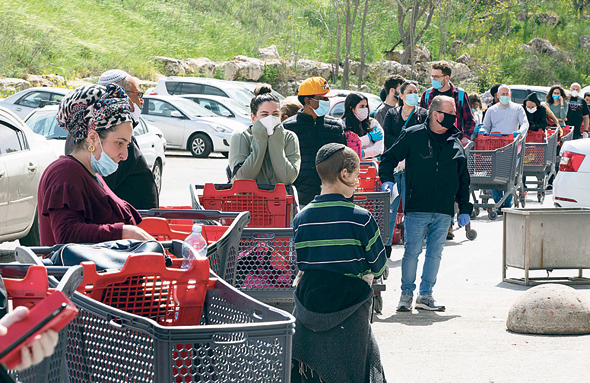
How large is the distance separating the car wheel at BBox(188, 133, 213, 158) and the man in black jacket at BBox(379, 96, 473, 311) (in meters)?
16.6

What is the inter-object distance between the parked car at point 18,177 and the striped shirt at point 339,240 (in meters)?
5.46

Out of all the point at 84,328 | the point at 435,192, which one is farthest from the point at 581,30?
the point at 84,328

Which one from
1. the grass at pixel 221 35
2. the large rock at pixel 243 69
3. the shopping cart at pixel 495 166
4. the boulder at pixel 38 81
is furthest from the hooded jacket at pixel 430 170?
the large rock at pixel 243 69

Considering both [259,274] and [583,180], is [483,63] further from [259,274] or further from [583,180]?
[259,274]

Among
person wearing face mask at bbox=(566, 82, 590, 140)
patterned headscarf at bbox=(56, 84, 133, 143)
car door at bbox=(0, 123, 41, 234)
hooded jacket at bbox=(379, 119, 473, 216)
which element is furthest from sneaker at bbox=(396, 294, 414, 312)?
person wearing face mask at bbox=(566, 82, 590, 140)

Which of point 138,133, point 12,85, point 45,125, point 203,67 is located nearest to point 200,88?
point 12,85

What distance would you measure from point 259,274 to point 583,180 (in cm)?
739

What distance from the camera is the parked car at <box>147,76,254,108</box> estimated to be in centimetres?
2747

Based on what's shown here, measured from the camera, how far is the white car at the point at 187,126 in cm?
2325

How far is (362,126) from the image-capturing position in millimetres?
9859

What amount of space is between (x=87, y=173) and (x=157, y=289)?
97cm

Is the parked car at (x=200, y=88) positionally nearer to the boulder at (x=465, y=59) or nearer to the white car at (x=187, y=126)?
the white car at (x=187, y=126)

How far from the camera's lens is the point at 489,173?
12.3 metres

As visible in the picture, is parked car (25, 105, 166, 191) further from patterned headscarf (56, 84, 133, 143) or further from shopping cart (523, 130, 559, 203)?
patterned headscarf (56, 84, 133, 143)
